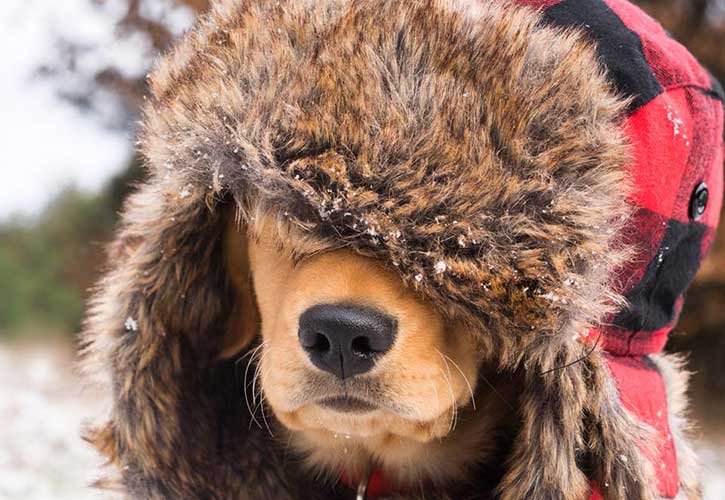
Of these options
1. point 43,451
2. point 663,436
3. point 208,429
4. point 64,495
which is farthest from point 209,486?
point 43,451

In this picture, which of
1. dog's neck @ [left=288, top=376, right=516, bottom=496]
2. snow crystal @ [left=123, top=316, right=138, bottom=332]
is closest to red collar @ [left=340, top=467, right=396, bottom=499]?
dog's neck @ [left=288, top=376, right=516, bottom=496]

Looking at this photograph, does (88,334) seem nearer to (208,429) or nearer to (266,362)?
(208,429)

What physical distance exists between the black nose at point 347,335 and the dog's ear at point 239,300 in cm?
52

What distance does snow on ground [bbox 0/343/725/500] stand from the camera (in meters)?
3.51

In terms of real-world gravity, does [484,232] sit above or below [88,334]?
above

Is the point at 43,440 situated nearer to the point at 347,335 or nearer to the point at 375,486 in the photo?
the point at 375,486

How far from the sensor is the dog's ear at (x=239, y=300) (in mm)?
1687

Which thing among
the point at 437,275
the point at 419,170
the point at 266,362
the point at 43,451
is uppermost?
the point at 419,170

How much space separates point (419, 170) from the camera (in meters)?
1.15

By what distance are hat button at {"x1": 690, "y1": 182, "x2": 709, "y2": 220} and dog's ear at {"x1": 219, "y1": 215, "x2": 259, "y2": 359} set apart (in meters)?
0.92

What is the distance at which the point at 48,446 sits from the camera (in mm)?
4316

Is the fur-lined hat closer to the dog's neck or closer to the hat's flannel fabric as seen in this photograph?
the hat's flannel fabric

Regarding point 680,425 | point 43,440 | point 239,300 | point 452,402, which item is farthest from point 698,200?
point 43,440

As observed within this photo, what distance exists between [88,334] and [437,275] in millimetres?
929
